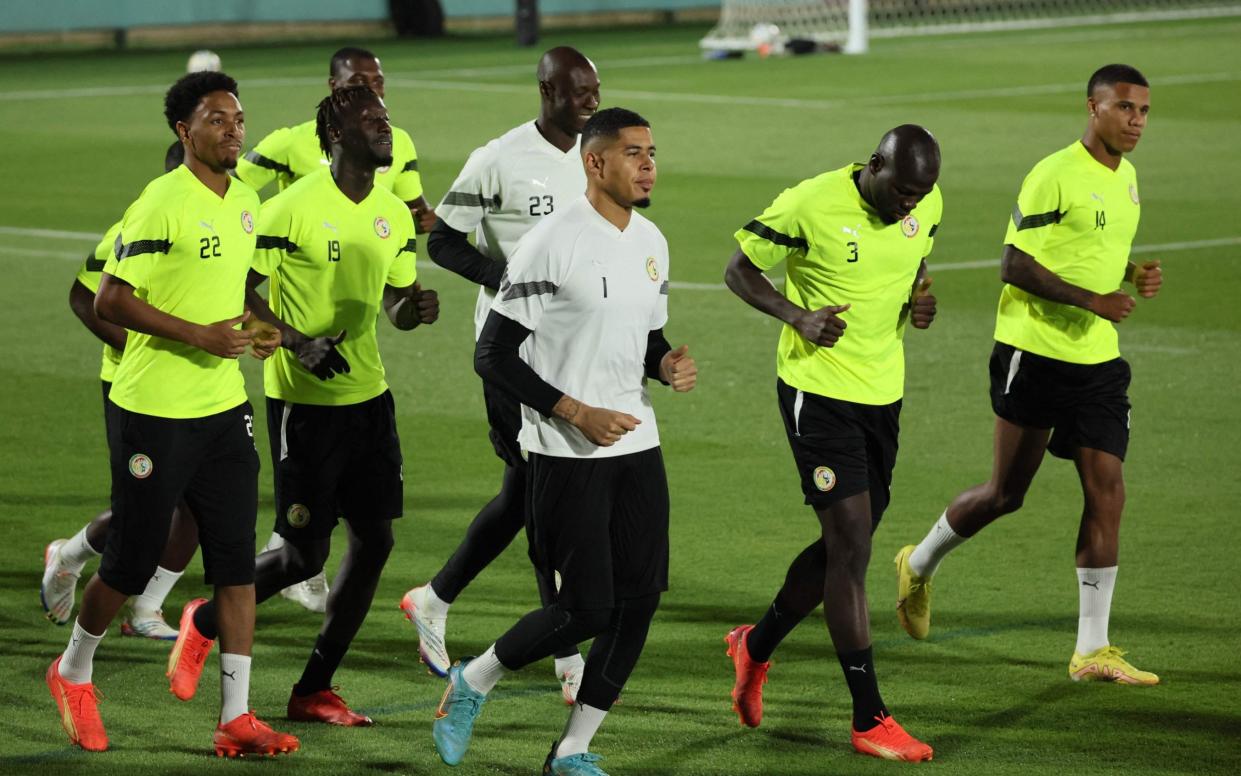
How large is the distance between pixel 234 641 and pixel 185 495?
0.51 metres

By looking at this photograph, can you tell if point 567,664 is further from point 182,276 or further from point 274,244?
point 182,276

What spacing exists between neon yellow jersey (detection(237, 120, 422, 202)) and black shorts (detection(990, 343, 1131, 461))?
11.7ft

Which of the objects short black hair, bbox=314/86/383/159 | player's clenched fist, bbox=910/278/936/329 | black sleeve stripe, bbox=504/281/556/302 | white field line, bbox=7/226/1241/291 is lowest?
white field line, bbox=7/226/1241/291

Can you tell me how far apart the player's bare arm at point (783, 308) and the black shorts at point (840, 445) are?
0.94ft

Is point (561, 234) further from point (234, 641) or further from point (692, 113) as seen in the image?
point (692, 113)

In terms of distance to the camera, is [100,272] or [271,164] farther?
[271,164]

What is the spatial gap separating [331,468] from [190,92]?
4.74 feet

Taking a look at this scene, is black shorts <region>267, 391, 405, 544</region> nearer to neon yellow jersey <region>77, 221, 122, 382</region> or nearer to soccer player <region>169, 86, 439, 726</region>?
soccer player <region>169, 86, 439, 726</region>

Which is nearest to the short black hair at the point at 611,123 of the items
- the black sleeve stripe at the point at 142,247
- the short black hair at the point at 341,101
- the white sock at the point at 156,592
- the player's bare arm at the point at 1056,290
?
the short black hair at the point at 341,101

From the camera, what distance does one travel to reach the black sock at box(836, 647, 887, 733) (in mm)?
6980

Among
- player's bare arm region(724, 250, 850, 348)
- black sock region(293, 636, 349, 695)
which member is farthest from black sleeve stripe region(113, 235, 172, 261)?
player's bare arm region(724, 250, 850, 348)

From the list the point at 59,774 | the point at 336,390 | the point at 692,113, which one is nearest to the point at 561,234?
the point at 336,390

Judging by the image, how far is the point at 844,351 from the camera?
7273 millimetres

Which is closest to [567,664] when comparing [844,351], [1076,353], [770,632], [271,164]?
[770,632]
